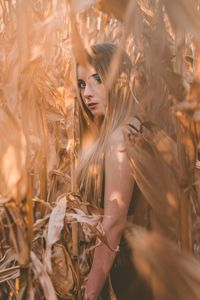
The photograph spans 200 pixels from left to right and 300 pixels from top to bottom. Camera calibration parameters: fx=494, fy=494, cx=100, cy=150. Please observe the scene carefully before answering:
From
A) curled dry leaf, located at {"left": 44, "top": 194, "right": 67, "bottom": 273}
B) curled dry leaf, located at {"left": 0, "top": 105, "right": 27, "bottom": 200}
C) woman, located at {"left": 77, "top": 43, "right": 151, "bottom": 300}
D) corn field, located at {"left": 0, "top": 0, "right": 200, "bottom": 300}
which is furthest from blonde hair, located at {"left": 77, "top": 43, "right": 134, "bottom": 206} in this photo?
curled dry leaf, located at {"left": 0, "top": 105, "right": 27, "bottom": 200}

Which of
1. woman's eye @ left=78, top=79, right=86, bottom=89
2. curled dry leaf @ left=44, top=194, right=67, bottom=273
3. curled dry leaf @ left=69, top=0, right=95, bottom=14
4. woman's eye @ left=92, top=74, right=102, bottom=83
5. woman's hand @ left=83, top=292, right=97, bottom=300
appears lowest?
woman's hand @ left=83, top=292, right=97, bottom=300

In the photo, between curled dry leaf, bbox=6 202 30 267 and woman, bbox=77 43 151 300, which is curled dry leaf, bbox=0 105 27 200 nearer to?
curled dry leaf, bbox=6 202 30 267

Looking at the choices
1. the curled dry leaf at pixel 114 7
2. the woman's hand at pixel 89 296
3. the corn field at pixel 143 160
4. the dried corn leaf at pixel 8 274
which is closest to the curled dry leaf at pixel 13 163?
the corn field at pixel 143 160

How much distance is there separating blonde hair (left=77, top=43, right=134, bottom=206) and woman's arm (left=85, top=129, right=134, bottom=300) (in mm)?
41

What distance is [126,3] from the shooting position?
596 mm

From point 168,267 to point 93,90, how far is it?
0.41 meters

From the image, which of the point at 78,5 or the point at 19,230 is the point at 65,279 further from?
the point at 78,5

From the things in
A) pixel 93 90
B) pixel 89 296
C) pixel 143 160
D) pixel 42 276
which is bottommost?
pixel 89 296

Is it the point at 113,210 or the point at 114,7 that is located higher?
the point at 114,7

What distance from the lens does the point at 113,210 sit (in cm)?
72

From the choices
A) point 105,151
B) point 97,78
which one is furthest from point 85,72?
point 105,151

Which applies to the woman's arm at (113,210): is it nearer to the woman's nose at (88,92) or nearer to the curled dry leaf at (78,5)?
the woman's nose at (88,92)

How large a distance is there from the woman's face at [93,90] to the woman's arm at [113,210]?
107 millimetres

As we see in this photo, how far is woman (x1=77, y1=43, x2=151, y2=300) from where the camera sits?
716 mm
